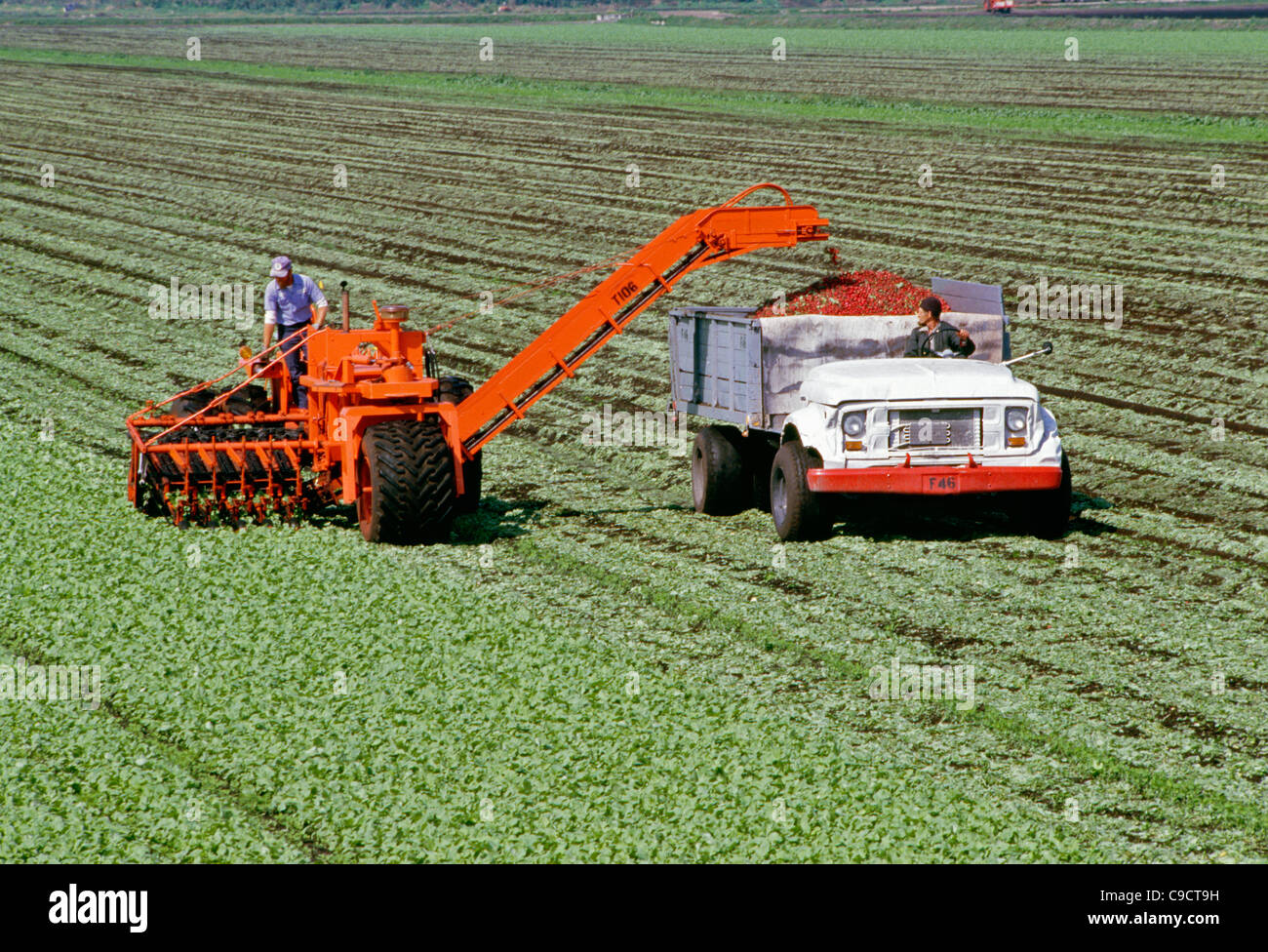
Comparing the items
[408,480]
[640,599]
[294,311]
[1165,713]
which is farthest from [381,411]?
[1165,713]

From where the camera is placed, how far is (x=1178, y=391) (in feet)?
56.5

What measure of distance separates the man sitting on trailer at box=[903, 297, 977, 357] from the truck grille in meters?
1.13

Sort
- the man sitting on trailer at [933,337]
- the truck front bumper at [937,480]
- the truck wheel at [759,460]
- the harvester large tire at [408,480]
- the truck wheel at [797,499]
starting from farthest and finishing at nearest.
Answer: the truck wheel at [759,460]
the man sitting on trailer at [933,337]
the truck wheel at [797,499]
the harvester large tire at [408,480]
the truck front bumper at [937,480]

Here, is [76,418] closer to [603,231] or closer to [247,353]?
[247,353]

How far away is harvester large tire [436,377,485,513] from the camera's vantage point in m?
13.1

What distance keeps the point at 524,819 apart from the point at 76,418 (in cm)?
1142

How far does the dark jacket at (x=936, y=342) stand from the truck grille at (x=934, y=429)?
3.86ft

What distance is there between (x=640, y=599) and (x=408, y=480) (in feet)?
6.65

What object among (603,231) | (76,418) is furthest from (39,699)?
(603,231)

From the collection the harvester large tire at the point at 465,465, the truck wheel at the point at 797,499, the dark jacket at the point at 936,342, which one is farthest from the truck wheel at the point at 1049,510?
the harvester large tire at the point at 465,465

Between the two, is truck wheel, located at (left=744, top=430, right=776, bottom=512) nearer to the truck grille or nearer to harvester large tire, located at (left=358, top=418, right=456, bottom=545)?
the truck grille

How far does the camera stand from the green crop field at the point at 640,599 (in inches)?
299

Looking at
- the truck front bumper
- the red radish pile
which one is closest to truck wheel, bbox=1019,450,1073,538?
the truck front bumper

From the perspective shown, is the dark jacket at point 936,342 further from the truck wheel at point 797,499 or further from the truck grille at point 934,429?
the truck wheel at point 797,499
